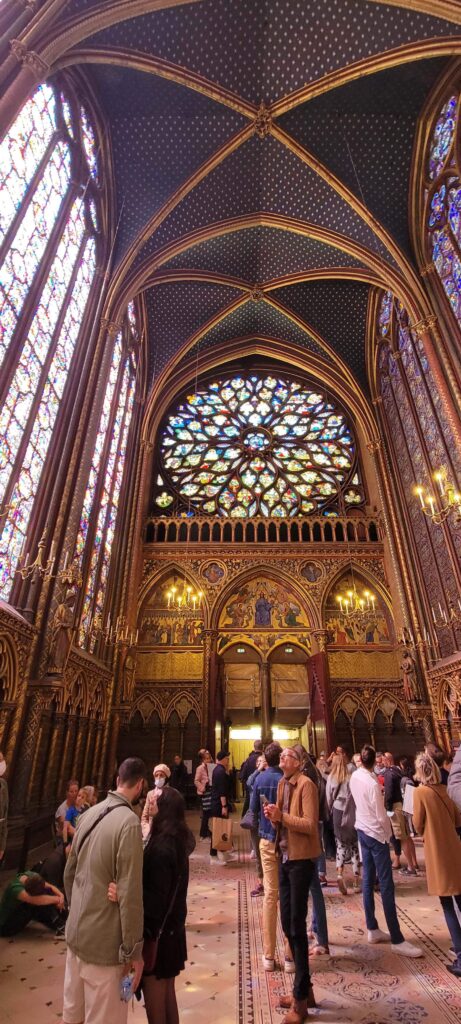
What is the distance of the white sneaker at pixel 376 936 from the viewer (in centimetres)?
388

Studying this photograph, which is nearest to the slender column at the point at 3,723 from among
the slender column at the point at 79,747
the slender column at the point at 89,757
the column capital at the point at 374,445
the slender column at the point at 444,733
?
the slender column at the point at 79,747

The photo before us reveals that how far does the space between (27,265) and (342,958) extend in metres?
10.2

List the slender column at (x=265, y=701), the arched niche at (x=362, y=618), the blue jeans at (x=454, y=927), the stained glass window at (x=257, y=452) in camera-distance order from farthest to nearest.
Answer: the stained glass window at (x=257, y=452) < the arched niche at (x=362, y=618) < the slender column at (x=265, y=701) < the blue jeans at (x=454, y=927)

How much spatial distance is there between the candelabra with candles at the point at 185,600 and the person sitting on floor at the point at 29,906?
37.0 ft

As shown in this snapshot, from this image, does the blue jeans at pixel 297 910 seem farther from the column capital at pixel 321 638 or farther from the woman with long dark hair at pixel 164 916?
the column capital at pixel 321 638

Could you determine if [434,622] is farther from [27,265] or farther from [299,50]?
[299,50]

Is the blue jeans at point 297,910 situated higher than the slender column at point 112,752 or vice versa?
the slender column at point 112,752

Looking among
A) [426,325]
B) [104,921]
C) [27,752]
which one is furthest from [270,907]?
[426,325]

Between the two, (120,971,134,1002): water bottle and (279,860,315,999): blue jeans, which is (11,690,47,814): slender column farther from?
(120,971,134,1002): water bottle

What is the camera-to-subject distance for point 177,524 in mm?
16766

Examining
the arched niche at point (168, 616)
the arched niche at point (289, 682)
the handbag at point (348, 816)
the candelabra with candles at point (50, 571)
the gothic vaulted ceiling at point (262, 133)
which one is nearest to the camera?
the handbag at point (348, 816)

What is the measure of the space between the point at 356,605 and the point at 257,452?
668 centimetres

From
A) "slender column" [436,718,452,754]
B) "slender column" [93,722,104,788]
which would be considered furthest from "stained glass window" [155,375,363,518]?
"slender column" [93,722,104,788]

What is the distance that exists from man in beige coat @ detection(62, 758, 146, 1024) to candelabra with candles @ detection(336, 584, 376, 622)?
13973 mm
